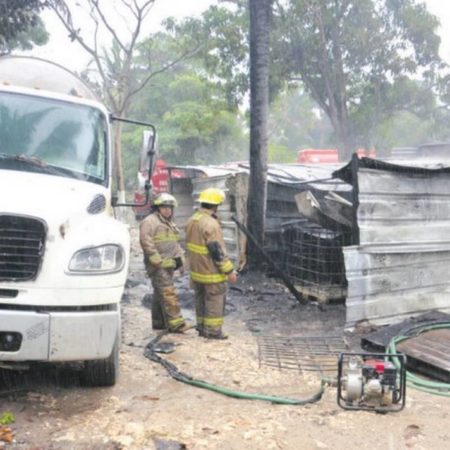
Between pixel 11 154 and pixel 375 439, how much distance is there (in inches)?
140

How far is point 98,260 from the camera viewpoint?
13.5ft

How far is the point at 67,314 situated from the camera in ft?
13.0

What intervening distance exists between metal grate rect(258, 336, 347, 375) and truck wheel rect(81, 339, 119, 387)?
1561 mm

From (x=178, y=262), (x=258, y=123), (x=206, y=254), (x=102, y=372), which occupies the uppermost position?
(x=258, y=123)

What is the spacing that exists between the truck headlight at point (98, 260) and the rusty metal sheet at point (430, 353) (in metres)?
2.99

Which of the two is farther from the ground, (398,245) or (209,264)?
(398,245)

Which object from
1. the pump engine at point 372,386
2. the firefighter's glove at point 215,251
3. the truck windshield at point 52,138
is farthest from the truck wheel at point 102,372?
the firefighter's glove at point 215,251

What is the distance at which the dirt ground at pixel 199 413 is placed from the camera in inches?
152

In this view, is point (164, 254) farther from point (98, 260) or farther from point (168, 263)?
point (98, 260)

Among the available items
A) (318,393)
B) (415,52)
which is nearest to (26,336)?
(318,393)

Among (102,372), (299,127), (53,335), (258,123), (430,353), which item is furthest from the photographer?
(299,127)

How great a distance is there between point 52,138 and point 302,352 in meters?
3.24

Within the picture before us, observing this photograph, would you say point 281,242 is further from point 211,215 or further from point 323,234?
point 211,215

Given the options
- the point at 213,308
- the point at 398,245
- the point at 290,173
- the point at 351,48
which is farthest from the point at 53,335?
the point at 351,48
